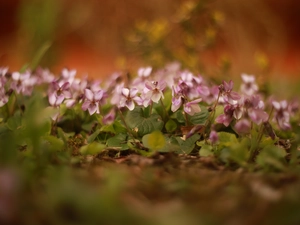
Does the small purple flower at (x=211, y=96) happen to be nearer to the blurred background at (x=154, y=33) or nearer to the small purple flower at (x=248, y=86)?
the small purple flower at (x=248, y=86)

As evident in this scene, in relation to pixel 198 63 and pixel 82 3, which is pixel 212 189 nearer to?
pixel 198 63

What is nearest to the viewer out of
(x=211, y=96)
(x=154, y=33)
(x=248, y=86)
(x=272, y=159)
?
(x=272, y=159)

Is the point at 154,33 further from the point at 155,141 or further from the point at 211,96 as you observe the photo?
the point at 155,141

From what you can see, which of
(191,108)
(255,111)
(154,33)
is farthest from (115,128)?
(154,33)

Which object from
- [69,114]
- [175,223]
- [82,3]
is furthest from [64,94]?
[82,3]

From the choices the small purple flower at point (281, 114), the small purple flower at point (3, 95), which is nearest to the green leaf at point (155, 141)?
the small purple flower at point (281, 114)
